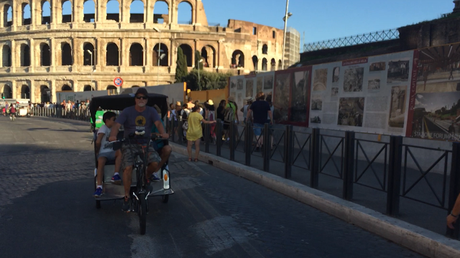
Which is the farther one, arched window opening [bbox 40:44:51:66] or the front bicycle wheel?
arched window opening [bbox 40:44:51:66]

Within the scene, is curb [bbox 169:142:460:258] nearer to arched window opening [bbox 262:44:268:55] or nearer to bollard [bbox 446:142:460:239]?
bollard [bbox 446:142:460:239]

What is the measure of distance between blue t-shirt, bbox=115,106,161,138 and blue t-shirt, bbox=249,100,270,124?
Result: 6559mm

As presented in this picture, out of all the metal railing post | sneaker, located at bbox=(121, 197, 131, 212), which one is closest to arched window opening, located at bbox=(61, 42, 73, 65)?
sneaker, located at bbox=(121, 197, 131, 212)

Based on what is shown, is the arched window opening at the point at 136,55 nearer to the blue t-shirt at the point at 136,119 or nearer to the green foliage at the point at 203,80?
the green foliage at the point at 203,80

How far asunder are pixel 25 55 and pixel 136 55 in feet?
56.7

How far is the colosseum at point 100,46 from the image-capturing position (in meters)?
54.1

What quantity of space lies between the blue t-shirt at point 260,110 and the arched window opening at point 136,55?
48.1m

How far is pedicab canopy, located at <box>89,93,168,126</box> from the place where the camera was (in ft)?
23.8

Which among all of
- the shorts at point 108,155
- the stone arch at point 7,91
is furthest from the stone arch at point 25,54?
the shorts at point 108,155

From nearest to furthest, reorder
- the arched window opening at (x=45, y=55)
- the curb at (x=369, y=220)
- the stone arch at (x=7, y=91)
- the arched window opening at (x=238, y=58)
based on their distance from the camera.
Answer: the curb at (x=369, y=220) < the arched window opening at (x=45, y=55) < the stone arch at (x=7, y=91) < the arched window opening at (x=238, y=58)

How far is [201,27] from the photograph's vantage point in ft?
183

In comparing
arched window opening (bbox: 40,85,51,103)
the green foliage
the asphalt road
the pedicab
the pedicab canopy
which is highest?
the green foliage

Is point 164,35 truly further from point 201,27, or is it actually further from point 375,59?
point 375,59

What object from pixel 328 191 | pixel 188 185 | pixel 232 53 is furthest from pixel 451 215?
pixel 232 53
